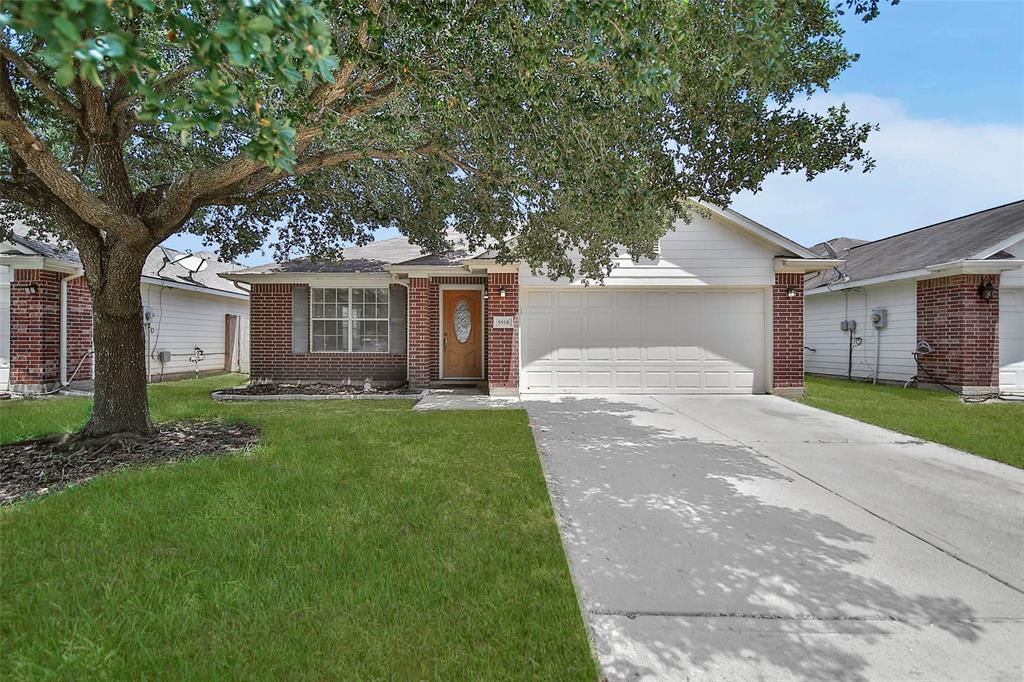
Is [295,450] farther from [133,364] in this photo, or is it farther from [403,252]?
[403,252]

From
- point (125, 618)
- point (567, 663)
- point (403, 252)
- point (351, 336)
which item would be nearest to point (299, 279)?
point (351, 336)

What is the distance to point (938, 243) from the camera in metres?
12.5

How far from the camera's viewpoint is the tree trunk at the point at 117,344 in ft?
18.7

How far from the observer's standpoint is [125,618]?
2.46 meters

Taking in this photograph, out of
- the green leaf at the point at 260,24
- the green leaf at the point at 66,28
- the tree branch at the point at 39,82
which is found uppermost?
the tree branch at the point at 39,82

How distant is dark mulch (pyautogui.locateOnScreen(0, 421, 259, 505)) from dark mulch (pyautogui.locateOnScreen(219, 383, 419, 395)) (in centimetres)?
395

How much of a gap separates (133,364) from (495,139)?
17.0ft

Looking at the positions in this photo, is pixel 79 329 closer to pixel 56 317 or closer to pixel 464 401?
pixel 56 317

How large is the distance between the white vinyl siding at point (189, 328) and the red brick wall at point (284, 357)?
3.34 meters

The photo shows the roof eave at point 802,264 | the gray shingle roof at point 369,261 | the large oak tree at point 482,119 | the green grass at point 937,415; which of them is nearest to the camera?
the large oak tree at point 482,119

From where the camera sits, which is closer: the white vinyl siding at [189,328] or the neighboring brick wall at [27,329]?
the neighboring brick wall at [27,329]

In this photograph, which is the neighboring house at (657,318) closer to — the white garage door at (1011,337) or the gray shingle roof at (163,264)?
the white garage door at (1011,337)

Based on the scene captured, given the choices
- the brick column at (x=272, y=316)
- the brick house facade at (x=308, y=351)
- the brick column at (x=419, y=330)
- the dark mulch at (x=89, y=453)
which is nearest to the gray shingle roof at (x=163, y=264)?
the brick column at (x=272, y=316)

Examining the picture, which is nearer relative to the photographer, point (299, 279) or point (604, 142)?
point (604, 142)
